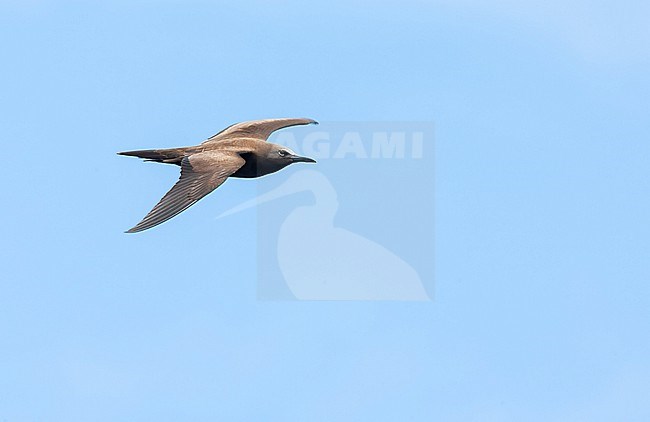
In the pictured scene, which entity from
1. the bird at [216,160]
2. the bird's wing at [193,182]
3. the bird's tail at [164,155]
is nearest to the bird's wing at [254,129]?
the bird at [216,160]

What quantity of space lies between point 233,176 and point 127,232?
4.65m

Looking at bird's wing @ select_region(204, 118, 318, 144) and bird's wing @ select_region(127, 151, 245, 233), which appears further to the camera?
bird's wing @ select_region(204, 118, 318, 144)

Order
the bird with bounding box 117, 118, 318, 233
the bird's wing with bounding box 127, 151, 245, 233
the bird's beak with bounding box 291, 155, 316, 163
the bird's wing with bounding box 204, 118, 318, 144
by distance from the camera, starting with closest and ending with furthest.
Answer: the bird's wing with bounding box 127, 151, 245, 233, the bird with bounding box 117, 118, 318, 233, the bird's beak with bounding box 291, 155, 316, 163, the bird's wing with bounding box 204, 118, 318, 144

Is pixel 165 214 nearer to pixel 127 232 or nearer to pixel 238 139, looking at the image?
pixel 127 232

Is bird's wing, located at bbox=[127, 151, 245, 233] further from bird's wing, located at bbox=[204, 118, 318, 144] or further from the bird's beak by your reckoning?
bird's wing, located at bbox=[204, 118, 318, 144]

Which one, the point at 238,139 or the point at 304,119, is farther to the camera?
the point at 304,119

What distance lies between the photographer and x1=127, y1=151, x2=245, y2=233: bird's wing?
1006 inches

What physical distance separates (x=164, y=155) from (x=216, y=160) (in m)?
1.73

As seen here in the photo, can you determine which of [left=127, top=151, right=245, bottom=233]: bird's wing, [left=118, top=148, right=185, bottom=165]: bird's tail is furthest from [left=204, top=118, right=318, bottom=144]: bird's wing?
[left=127, top=151, right=245, bottom=233]: bird's wing

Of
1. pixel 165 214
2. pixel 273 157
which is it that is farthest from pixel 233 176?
pixel 165 214

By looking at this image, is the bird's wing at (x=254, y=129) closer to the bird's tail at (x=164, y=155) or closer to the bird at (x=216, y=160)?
the bird at (x=216, y=160)

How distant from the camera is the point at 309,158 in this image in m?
29.5

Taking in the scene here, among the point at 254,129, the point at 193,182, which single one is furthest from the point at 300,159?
the point at 193,182

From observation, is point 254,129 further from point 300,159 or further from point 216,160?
point 216,160
